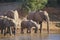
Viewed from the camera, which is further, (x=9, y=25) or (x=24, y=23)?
(x=24, y=23)

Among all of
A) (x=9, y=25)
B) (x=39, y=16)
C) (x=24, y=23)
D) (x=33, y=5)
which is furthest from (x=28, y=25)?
(x=33, y=5)

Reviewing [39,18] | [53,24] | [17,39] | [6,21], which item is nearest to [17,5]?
[53,24]

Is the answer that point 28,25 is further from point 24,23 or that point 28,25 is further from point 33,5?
point 33,5

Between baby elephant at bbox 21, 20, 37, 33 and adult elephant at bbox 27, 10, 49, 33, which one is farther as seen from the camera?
adult elephant at bbox 27, 10, 49, 33

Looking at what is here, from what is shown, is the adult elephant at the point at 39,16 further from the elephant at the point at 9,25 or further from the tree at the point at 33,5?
the tree at the point at 33,5

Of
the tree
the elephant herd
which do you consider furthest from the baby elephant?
the tree

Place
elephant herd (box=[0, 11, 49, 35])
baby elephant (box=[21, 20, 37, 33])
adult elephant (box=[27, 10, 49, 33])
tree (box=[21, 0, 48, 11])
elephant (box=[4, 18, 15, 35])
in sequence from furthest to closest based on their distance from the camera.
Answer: tree (box=[21, 0, 48, 11]) → adult elephant (box=[27, 10, 49, 33]) → baby elephant (box=[21, 20, 37, 33]) → elephant herd (box=[0, 11, 49, 35]) → elephant (box=[4, 18, 15, 35])

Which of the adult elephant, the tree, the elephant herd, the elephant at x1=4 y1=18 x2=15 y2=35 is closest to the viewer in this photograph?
the elephant at x1=4 y1=18 x2=15 y2=35

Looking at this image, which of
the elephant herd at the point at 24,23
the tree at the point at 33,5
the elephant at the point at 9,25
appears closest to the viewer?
the elephant at the point at 9,25

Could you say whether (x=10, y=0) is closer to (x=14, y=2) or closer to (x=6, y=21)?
(x=14, y=2)

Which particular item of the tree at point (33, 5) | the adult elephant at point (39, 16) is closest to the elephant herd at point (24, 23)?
the adult elephant at point (39, 16)

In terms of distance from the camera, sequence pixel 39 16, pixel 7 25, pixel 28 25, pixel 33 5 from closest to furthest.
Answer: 1. pixel 7 25
2. pixel 28 25
3. pixel 39 16
4. pixel 33 5

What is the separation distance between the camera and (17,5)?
45969mm

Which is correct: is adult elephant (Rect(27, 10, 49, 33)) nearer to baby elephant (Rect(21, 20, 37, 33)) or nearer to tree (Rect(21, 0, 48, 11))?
baby elephant (Rect(21, 20, 37, 33))
